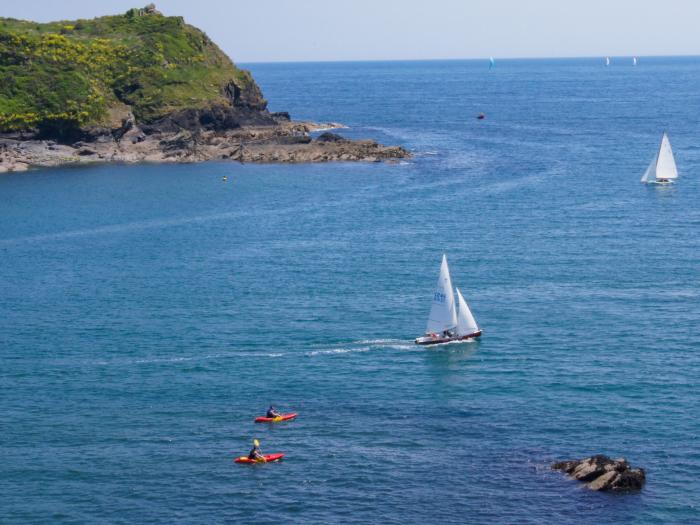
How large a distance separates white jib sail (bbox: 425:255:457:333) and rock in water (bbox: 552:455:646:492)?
1122 inches

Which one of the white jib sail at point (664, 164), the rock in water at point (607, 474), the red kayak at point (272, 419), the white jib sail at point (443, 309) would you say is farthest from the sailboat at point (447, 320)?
the white jib sail at point (664, 164)

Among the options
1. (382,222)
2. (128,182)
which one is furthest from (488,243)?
(128,182)

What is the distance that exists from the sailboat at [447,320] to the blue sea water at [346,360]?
212 cm

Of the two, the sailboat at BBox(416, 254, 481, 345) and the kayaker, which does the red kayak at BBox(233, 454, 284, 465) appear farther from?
the sailboat at BBox(416, 254, 481, 345)

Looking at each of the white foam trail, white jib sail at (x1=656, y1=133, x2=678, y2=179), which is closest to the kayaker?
the white foam trail

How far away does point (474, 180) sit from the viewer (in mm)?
175500

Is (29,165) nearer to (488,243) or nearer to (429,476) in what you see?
(488,243)

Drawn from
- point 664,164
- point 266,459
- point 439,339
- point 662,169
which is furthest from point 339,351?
point 664,164

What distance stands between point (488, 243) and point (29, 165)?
10633cm

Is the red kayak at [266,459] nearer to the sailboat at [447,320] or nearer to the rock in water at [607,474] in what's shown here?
the rock in water at [607,474]

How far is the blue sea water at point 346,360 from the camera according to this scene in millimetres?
65875

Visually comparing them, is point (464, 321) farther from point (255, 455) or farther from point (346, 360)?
point (255, 455)

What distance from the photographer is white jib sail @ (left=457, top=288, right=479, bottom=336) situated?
307 ft

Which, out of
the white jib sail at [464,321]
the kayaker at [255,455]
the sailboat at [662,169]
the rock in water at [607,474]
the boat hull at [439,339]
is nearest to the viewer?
the rock in water at [607,474]
